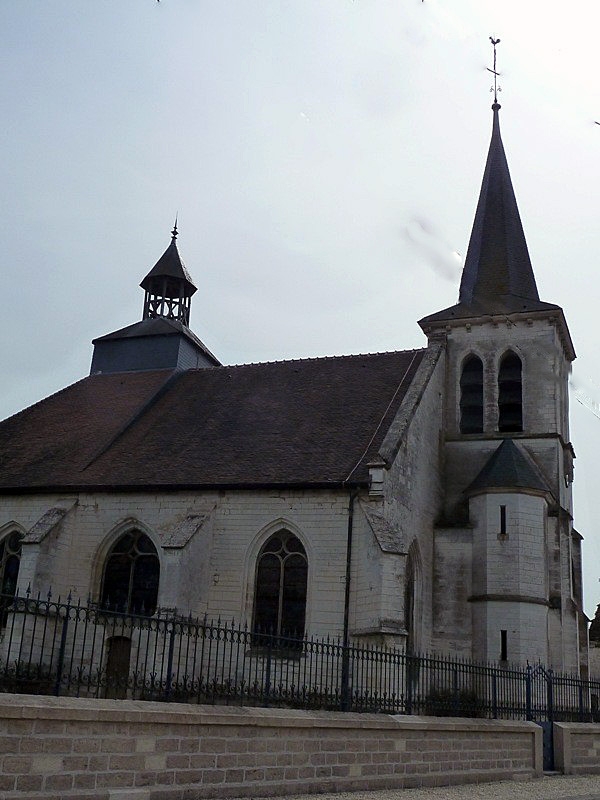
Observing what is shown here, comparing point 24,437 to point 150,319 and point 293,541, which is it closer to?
point 150,319

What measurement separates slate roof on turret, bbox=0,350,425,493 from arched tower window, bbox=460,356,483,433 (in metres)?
1.63

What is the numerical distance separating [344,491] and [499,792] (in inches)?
330

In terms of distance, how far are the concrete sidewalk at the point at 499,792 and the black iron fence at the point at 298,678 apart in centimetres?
129

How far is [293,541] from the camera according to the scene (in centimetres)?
1972

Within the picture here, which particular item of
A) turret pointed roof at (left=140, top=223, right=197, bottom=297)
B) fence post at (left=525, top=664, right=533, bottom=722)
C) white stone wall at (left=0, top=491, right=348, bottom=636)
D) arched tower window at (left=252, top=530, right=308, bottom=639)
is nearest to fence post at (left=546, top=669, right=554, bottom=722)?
fence post at (left=525, top=664, right=533, bottom=722)

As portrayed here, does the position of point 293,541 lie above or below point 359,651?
above

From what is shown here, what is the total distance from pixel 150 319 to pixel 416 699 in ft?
65.4

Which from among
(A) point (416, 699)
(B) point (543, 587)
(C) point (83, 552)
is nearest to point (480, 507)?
(B) point (543, 587)

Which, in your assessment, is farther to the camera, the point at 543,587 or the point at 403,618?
the point at 543,587

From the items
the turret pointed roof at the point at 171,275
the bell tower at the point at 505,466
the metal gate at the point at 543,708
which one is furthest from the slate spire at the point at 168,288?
the metal gate at the point at 543,708

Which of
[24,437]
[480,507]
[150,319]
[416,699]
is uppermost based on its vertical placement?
[150,319]

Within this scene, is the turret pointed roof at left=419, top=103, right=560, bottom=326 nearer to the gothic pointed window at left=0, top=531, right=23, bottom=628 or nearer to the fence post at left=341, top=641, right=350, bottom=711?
the gothic pointed window at left=0, top=531, right=23, bottom=628

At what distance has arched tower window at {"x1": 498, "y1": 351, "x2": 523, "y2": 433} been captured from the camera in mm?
24406

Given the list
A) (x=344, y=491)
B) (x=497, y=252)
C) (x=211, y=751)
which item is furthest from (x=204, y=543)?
(x=497, y=252)
